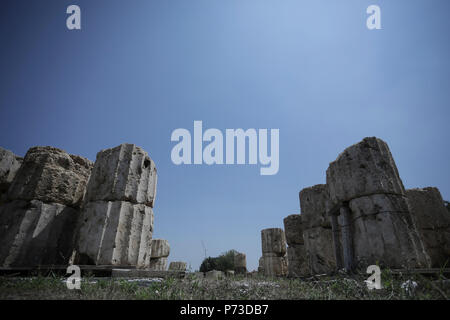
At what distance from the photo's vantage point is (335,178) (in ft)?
18.3

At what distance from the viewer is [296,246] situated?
10.5 m

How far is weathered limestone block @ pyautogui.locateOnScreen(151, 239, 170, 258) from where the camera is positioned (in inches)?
534

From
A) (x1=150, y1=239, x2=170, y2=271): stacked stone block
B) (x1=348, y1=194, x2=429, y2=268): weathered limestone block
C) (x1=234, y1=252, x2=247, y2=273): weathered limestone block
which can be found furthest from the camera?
(x1=234, y1=252, x2=247, y2=273): weathered limestone block

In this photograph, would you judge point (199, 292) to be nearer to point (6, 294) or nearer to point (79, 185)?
point (6, 294)

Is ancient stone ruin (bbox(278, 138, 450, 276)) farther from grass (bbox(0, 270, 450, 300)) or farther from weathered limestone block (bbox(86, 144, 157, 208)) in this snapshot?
weathered limestone block (bbox(86, 144, 157, 208))

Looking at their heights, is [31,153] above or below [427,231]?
above

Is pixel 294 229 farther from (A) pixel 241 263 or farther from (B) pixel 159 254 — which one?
(A) pixel 241 263

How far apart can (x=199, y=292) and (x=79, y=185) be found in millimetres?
4229

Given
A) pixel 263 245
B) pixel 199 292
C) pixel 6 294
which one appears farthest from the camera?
pixel 263 245

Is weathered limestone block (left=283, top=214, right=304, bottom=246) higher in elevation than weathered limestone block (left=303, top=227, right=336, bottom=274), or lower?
higher

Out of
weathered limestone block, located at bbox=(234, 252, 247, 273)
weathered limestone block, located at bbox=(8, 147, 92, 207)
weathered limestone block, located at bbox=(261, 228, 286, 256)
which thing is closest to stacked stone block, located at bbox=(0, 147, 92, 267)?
weathered limestone block, located at bbox=(8, 147, 92, 207)

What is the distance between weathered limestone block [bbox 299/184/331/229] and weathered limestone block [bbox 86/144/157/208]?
557 centimetres
